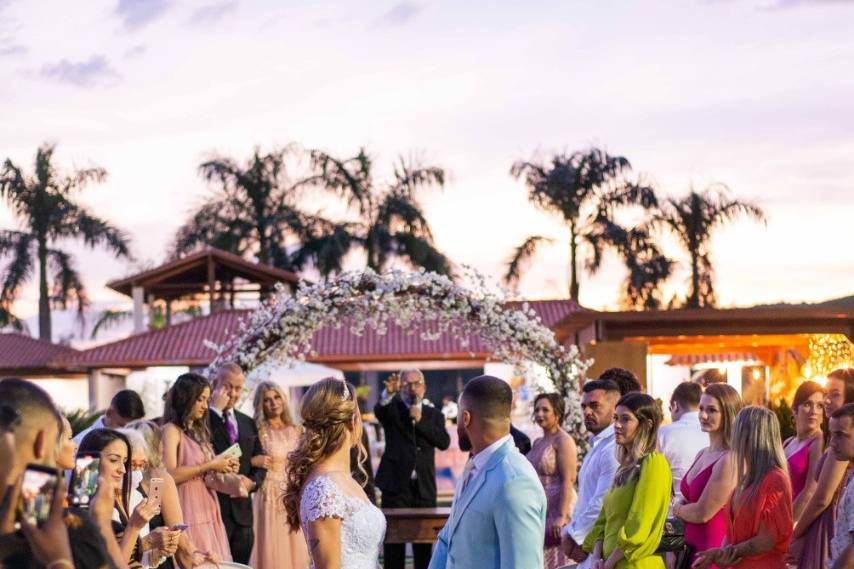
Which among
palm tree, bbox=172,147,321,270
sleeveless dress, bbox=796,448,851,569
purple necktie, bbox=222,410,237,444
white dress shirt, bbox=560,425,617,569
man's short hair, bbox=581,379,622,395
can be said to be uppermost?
palm tree, bbox=172,147,321,270

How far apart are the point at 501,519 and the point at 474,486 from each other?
18 cm

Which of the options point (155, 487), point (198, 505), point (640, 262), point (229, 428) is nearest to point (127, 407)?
point (198, 505)

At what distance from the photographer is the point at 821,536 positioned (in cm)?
778

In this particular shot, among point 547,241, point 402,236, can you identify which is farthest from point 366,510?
point 402,236

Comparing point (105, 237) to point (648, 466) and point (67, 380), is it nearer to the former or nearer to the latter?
point (67, 380)

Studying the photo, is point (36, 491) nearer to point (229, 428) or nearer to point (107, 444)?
point (107, 444)

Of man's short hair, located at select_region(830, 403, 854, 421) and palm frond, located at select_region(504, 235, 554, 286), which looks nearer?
man's short hair, located at select_region(830, 403, 854, 421)

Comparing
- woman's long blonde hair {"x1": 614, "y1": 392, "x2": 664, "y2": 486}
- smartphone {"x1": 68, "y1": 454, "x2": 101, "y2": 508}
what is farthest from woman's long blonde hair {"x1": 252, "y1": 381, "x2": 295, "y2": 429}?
smartphone {"x1": 68, "y1": 454, "x2": 101, "y2": 508}

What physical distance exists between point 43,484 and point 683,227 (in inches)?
1576

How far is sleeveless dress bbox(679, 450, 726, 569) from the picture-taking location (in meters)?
7.68

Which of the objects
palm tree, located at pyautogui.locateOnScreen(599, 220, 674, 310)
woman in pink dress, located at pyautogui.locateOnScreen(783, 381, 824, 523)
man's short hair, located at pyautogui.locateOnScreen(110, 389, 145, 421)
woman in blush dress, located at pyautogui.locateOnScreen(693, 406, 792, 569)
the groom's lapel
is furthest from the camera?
palm tree, located at pyautogui.locateOnScreen(599, 220, 674, 310)

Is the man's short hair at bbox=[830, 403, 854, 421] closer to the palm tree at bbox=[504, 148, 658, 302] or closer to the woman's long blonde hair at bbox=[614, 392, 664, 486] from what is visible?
the woman's long blonde hair at bbox=[614, 392, 664, 486]

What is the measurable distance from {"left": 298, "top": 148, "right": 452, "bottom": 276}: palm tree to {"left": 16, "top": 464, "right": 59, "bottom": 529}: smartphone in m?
43.4

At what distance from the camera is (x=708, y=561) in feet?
24.1
